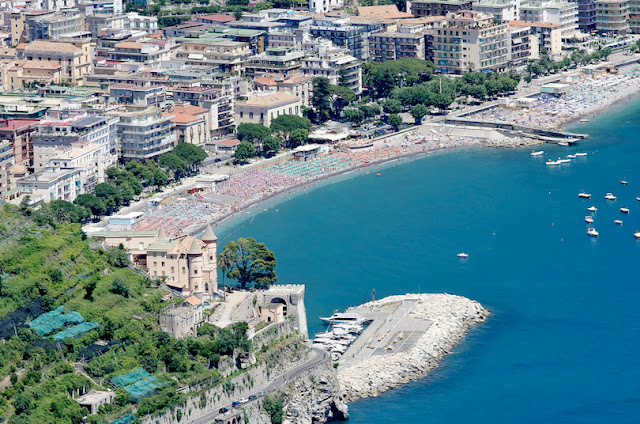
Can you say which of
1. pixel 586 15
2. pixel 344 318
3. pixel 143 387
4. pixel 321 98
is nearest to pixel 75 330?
pixel 143 387

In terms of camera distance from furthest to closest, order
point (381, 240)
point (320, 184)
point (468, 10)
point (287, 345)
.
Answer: point (468, 10) → point (320, 184) → point (381, 240) → point (287, 345)

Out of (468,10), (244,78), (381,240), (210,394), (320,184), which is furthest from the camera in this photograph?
(468,10)

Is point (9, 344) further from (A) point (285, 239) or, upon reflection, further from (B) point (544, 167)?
(B) point (544, 167)

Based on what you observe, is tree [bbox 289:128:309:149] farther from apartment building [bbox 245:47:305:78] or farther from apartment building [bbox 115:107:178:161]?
apartment building [bbox 245:47:305:78]

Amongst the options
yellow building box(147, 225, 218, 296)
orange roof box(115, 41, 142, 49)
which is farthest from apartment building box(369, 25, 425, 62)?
yellow building box(147, 225, 218, 296)

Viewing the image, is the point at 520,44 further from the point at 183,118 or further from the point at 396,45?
the point at 183,118

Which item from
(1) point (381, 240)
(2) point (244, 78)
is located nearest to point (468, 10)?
(2) point (244, 78)

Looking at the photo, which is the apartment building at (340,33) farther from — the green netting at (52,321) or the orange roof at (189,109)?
the green netting at (52,321)
